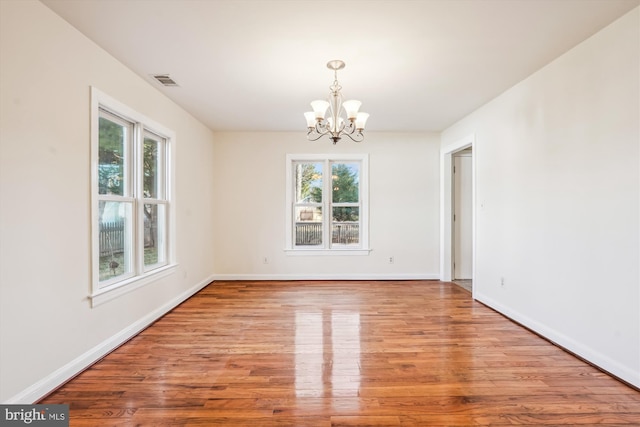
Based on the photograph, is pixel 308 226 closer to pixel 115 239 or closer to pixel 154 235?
pixel 154 235

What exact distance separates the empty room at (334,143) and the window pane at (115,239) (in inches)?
0.9

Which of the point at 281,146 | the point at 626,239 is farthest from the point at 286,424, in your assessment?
the point at 281,146

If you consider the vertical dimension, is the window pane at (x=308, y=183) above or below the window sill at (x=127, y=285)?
above

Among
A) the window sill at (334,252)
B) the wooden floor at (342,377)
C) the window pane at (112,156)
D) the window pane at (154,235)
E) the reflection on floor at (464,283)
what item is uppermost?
the window pane at (112,156)

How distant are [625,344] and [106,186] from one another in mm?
4312

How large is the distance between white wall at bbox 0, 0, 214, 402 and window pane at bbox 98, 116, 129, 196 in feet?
0.94

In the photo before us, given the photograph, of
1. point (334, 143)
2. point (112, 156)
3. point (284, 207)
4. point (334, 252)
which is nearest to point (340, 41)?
point (334, 143)

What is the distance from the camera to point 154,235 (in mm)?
3818

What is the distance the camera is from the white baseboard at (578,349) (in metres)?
2.25

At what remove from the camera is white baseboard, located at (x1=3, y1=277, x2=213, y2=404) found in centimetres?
199

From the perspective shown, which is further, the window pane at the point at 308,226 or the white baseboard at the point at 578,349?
the window pane at the point at 308,226

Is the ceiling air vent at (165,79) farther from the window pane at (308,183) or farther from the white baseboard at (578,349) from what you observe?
the white baseboard at (578,349)

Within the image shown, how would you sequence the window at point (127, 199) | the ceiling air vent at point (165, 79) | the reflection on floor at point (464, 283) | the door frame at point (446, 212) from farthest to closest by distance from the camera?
the door frame at point (446, 212)
the reflection on floor at point (464, 283)
the ceiling air vent at point (165, 79)
the window at point (127, 199)

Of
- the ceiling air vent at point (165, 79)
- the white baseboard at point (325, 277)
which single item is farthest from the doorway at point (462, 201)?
the ceiling air vent at point (165, 79)
